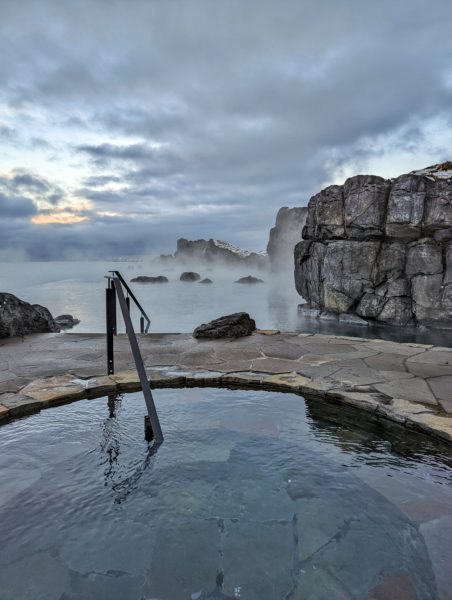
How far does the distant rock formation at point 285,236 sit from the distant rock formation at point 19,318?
82.9 meters

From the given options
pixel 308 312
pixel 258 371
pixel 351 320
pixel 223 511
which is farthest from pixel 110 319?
pixel 308 312

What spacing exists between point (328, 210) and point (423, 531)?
2537cm

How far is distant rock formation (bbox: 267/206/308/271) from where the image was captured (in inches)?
3457

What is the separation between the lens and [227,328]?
7113mm

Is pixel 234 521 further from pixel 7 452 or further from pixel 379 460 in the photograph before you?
pixel 7 452

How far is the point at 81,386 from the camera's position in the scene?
4.17 meters

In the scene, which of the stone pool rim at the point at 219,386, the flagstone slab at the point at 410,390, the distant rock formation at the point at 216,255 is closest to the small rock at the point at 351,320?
the flagstone slab at the point at 410,390

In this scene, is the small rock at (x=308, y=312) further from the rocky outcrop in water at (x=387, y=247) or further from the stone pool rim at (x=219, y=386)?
the stone pool rim at (x=219, y=386)

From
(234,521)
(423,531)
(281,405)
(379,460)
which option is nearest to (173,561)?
(234,521)

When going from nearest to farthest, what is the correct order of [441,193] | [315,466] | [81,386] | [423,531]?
[423,531] < [315,466] < [81,386] < [441,193]

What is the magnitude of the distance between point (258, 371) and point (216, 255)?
134097mm

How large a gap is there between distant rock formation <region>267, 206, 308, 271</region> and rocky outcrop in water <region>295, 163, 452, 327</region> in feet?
205

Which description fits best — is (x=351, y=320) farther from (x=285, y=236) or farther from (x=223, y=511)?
(x=285, y=236)

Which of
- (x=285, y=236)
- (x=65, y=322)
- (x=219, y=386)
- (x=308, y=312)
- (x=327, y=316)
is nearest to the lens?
(x=219, y=386)
